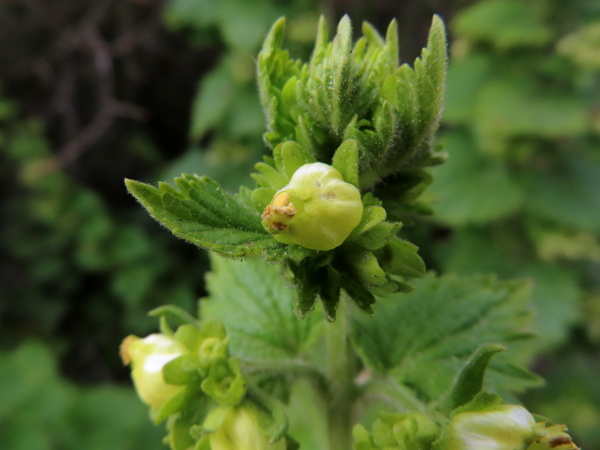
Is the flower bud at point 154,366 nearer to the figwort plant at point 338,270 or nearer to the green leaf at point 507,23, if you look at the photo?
the figwort plant at point 338,270

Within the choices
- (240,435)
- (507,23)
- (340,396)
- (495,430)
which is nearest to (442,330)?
(340,396)

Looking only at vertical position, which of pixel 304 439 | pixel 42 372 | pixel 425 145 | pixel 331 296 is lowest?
pixel 42 372

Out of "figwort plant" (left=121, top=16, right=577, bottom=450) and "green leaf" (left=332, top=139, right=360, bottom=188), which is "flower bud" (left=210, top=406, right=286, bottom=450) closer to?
"figwort plant" (left=121, top=16, right=577, bottom=450)

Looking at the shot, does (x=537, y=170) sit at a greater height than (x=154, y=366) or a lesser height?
lesser

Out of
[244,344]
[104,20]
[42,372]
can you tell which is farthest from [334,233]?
[104,20]

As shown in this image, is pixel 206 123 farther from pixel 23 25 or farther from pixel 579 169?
pixel 579 169

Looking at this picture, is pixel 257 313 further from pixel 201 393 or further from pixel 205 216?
pixel 205 216
